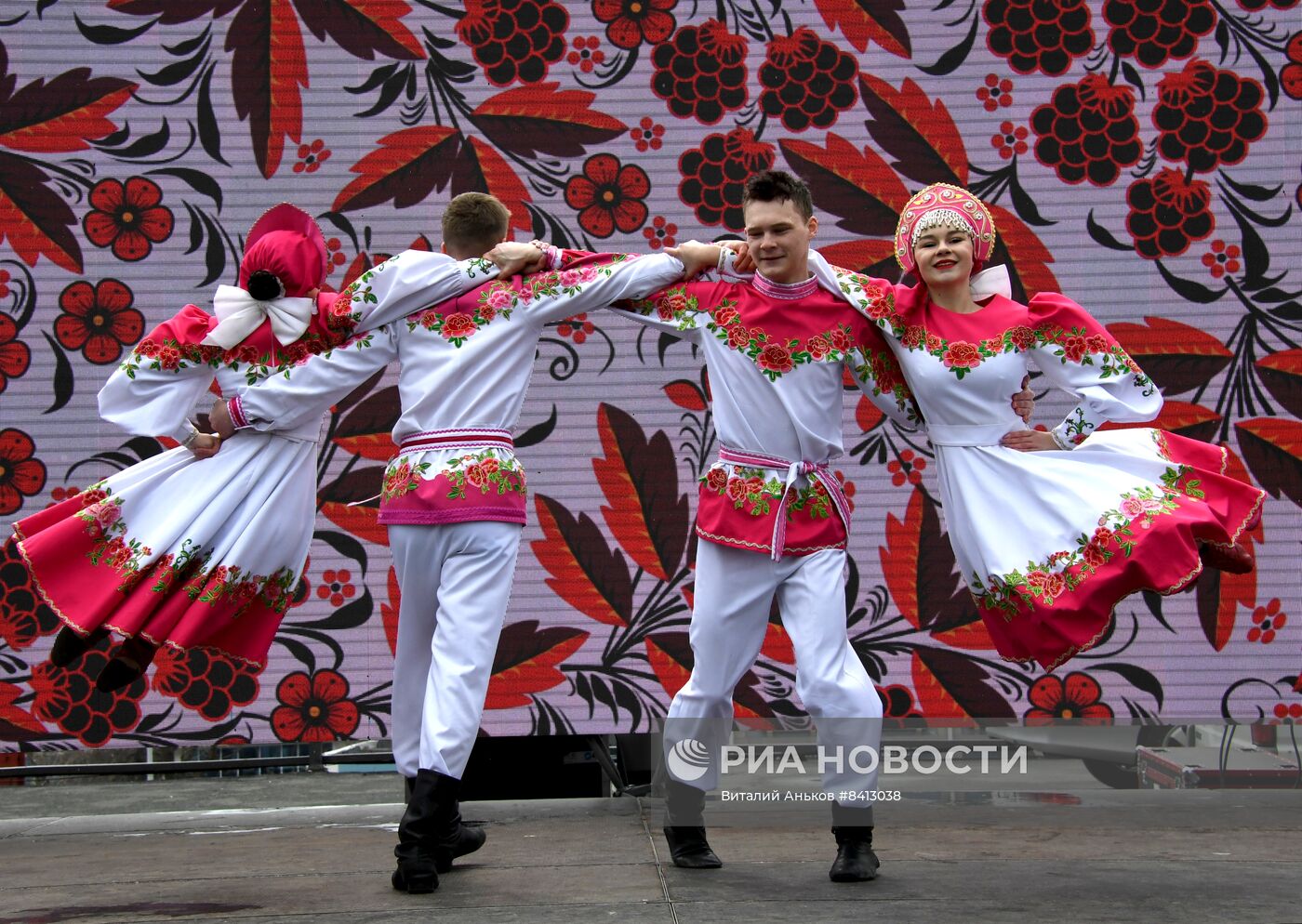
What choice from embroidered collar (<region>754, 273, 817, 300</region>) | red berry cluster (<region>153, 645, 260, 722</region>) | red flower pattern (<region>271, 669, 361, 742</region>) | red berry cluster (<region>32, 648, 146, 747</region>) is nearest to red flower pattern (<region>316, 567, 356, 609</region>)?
red flower pattern (<region>271, 669, 361, 742</region>)

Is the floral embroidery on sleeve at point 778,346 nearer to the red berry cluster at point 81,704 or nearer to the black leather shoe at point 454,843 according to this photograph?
the black leather shoe at point 454,843

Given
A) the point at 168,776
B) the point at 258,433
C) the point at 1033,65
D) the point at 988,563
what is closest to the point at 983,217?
the point at 988,563

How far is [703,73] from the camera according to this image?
418 cm

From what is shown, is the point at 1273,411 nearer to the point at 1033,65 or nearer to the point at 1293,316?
the point at 1293,316

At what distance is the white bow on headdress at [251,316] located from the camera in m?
3.13

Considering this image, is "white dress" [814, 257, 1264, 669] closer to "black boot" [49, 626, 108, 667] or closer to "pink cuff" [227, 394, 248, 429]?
"pink cuff" [227, 394, 248, 429]

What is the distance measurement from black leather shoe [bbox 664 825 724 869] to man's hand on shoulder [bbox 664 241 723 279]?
132 centimetres

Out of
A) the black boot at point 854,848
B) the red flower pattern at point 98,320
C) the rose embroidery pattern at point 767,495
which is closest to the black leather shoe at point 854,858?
the black boot at point 854,848

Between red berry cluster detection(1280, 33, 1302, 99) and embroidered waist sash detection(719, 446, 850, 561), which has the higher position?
red berry cluster detection(1280, 33, 1302, 99)

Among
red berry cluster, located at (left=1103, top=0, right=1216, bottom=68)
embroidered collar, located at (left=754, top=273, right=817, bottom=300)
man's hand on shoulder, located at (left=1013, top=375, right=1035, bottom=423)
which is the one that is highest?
red berry cluster, located at (left=1103, top=0, right=1216, bottom=68)

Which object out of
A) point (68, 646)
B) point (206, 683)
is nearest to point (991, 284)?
point (68, 646)

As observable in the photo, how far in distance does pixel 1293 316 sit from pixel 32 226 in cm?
393

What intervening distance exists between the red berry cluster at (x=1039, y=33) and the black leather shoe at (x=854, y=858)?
2513 mm

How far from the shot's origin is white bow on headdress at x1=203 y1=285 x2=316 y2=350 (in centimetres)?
313
